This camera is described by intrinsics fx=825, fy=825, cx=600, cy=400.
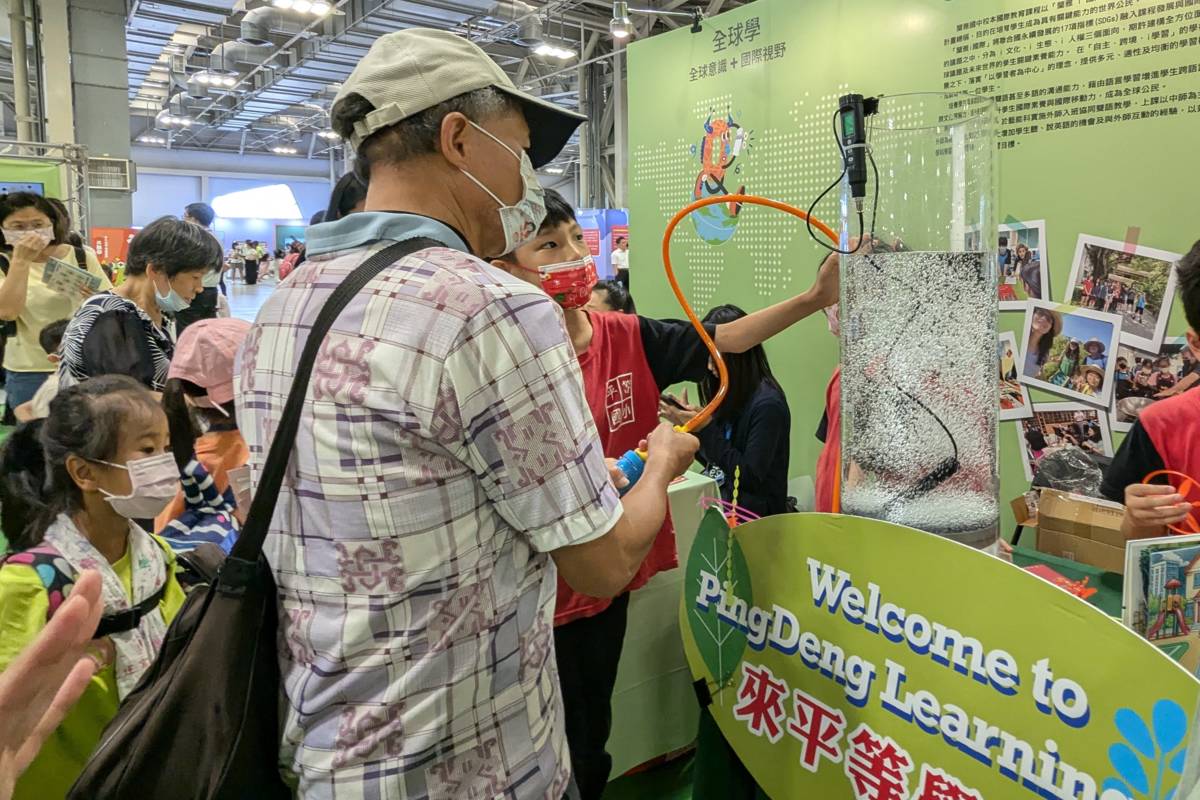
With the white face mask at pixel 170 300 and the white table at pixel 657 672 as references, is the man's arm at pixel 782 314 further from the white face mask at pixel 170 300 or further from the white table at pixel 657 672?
the white face mask at pixel 170 300

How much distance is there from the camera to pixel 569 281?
1.63 m

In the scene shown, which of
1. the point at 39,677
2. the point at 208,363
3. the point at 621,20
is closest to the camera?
the point at 39,677

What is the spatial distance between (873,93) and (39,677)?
2854 millimetres

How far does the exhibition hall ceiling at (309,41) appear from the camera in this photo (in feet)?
27.9

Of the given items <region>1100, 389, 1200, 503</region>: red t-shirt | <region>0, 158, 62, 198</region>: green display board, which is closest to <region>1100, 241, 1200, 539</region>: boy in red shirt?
<region>1100, 389, 1200, 503</region>: red t-shirt

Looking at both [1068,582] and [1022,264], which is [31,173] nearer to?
[1022,264]

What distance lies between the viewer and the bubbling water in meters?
0.98

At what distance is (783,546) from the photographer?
1.08 metres

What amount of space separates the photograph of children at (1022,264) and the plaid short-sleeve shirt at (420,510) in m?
2.09

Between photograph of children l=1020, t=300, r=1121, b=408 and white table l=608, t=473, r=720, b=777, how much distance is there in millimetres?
1251

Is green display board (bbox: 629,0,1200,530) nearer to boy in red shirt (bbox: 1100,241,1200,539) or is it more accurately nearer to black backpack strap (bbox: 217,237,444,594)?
boy in red shirt (bbox: 1100,241,1200,539)

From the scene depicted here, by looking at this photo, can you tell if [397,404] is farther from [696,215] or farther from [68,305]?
[68,305]

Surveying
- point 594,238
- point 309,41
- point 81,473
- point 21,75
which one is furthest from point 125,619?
point 309,41

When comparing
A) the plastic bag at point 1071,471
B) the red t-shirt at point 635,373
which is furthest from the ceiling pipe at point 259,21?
the plastic bag at point 1071,471
